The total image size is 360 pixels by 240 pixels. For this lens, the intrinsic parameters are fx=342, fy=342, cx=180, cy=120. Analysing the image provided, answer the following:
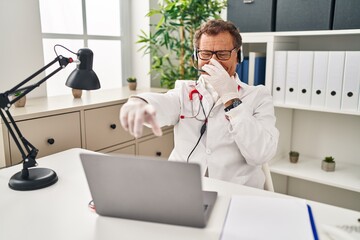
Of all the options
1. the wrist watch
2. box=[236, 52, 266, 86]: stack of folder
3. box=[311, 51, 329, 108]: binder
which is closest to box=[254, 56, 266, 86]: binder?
box=[236, 52, 266, 86]: stack of folder

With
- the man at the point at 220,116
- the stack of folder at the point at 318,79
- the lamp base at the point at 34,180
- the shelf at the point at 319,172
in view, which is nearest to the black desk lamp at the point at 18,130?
the lamp base at the point at 34,180

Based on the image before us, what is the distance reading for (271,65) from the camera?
2.16 m

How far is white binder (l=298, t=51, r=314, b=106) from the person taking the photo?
203 centimetres

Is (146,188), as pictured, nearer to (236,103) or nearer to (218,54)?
(236,103)

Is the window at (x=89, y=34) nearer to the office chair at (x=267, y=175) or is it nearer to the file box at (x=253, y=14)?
the file box at (x=253, y=14)

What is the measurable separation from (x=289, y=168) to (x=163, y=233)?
5.13 feet

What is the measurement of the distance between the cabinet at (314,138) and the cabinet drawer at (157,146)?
0.77m

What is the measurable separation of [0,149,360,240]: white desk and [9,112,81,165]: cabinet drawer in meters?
0.46

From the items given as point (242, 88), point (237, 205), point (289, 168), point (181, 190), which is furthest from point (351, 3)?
point (181, 190)

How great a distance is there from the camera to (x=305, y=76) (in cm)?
205

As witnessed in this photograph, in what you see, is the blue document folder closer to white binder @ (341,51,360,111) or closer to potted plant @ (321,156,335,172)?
white binder @ (341,51,360,111)

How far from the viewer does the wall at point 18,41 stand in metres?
1.96

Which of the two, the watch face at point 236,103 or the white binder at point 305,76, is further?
the white binder at point 305,76

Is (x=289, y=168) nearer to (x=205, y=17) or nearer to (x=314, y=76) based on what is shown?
(x=314, y=76)
